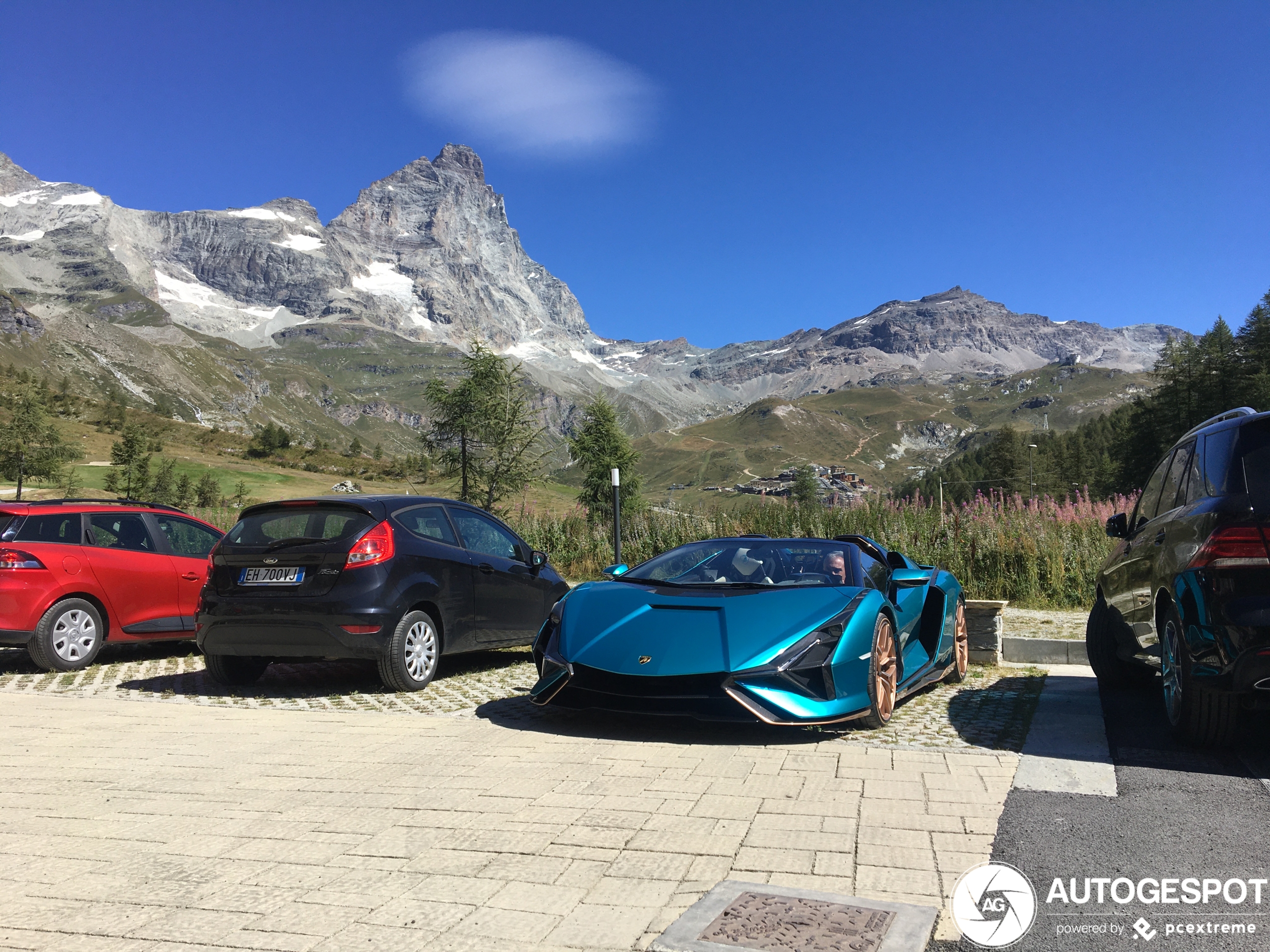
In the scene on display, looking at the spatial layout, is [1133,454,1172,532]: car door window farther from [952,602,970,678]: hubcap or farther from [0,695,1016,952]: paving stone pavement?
[0,695,1016,952]: paving stone pavement

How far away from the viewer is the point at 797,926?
2922mm

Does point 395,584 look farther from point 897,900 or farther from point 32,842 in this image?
point 897,900

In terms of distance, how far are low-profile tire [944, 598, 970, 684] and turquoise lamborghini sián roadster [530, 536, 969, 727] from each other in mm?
668

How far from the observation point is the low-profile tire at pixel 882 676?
18.7ft

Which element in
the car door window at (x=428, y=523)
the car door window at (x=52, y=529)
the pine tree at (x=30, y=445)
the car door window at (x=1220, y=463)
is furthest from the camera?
the pine tree at (x=30, y=445)

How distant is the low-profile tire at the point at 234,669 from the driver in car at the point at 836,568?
15.6 feet

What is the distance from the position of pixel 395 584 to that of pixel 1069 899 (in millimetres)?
5392

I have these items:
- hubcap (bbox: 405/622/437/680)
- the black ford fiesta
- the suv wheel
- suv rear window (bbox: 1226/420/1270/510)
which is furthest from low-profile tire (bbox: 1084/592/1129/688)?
hubcap (bbox: 405/622/437/680)

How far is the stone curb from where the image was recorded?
914cm

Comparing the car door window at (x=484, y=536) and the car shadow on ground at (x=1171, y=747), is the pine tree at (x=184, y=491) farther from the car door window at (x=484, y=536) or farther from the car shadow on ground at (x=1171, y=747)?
the car shadow on ground at (x=1171, y=747)

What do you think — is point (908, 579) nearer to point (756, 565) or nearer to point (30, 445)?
point (756, 565)

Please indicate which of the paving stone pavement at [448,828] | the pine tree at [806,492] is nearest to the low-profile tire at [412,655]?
the paving stone pavement at [448,828]

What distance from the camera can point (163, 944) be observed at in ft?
9.37

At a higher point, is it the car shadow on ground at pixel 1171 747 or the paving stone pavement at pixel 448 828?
the paving stone pavement at pixel 448 828
